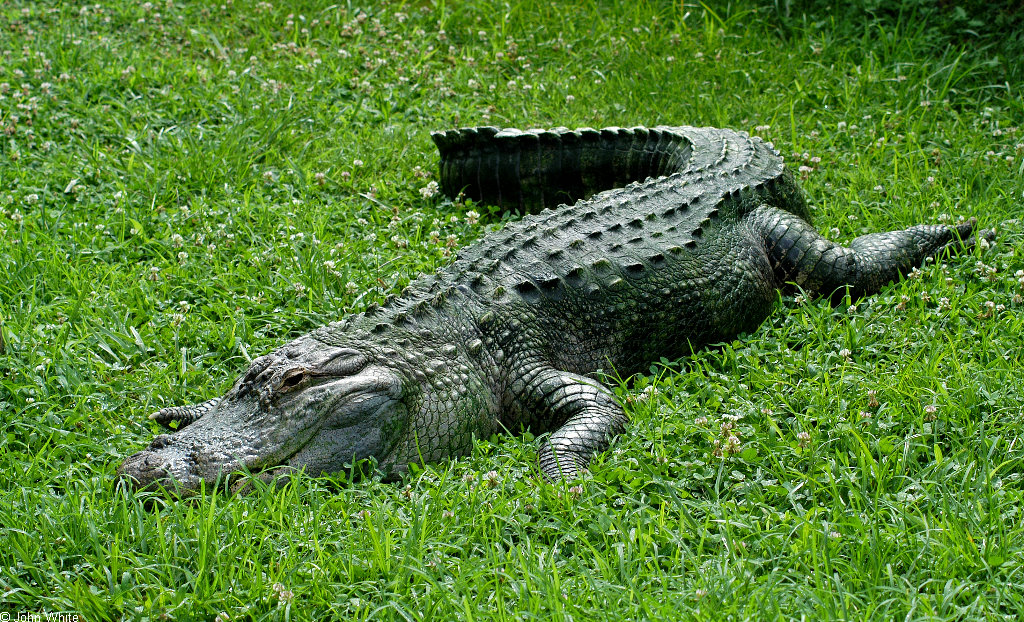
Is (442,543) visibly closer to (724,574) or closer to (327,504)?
(327,504)

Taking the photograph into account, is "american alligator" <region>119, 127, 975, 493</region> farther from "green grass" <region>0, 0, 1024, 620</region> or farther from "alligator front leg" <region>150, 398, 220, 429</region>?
"green grass" <region>0, 0, 1024, 620</region>

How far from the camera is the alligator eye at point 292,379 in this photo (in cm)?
380

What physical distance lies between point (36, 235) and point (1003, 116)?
22.2 ft

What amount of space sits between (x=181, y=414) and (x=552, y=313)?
1784mm

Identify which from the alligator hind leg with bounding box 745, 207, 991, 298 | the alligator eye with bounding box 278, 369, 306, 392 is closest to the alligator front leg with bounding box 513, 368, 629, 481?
the alligator eye with bounding box 278, 369, 306, 392

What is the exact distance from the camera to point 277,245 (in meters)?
5.62

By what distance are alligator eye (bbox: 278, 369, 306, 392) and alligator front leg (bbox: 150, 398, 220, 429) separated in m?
0.48

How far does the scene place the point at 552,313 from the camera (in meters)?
4.54

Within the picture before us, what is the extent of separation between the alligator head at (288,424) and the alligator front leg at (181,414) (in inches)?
4.8

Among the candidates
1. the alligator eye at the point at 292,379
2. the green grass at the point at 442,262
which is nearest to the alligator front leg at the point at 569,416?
the green grass at the point at 442,262

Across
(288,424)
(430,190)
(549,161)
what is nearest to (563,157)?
(549,161)

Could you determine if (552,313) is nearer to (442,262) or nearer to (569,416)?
(569,416)

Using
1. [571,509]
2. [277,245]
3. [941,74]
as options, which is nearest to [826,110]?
[941,74]

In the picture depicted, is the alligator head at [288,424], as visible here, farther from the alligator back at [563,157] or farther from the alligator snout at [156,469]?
the alligator back at [563,157]
